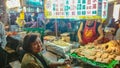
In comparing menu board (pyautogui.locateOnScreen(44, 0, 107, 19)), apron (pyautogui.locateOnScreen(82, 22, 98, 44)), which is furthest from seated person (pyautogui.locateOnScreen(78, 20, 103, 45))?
menu board (pyautogui.locateOnScreen(44, 0, 107, 19))

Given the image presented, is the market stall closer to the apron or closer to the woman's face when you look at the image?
the apron

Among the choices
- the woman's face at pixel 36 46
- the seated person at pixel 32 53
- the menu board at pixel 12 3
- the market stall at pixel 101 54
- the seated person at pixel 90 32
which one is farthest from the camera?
the menu board at pixel 12 3

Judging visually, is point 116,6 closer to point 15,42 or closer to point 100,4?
point 100,4

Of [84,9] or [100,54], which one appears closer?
[100,54]

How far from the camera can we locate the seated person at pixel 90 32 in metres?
3.33

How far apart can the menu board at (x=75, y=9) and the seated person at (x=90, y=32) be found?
0.14m

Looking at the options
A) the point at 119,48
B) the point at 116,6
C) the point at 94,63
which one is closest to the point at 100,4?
the point at 116,6

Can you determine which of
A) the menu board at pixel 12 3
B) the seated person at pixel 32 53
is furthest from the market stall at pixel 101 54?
the menu board at pixel 12 3

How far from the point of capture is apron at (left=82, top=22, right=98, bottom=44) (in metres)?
3.43

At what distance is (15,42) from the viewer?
18.6 ft

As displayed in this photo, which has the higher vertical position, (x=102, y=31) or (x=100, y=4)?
(x=100, y=4)

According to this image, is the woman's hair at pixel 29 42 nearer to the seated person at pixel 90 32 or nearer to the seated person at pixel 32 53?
the seated person at pixel 32 53

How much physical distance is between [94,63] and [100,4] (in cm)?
110

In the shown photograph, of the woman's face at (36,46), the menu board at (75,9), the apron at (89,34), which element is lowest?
the apron at (89,34)
